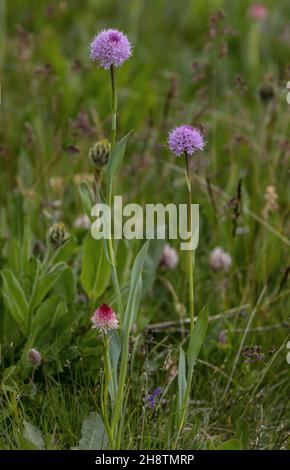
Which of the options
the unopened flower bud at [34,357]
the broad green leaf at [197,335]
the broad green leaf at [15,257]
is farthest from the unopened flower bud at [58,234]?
the broad green leaf at [197,335]

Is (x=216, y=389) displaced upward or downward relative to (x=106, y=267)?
downward

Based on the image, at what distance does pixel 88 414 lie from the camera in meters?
1.97

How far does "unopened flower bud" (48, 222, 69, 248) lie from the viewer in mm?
2291

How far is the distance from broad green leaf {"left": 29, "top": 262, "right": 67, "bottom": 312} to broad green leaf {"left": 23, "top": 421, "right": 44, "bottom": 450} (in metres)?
0.46

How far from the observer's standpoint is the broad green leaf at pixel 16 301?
2.24 m

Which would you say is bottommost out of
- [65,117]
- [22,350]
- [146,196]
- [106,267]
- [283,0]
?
[22,350]

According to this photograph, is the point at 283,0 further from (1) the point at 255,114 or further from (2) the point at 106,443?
(2) the point at 106,443

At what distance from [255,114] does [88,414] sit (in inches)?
90.9

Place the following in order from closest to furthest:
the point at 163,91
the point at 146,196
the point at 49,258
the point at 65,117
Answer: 1. the point at 49,258
2. the point at 146,196
3. the point at 65,117
4. the point at 163,91

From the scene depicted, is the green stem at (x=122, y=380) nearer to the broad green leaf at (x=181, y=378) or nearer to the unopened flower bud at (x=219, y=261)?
the broad green leaf at (x=181, y=378)

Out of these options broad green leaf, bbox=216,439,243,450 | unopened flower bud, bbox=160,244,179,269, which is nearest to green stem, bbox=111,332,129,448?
broad green leaf, bbox=216,439,243,450

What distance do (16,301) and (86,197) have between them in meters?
0.34

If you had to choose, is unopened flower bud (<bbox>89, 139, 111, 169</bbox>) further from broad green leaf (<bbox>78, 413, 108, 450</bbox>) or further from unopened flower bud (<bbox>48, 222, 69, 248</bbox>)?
broad green leaf (<bbox>78, 413, 108, 450</bbox>)

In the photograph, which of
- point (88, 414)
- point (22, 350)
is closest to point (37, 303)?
point (22, 350)
